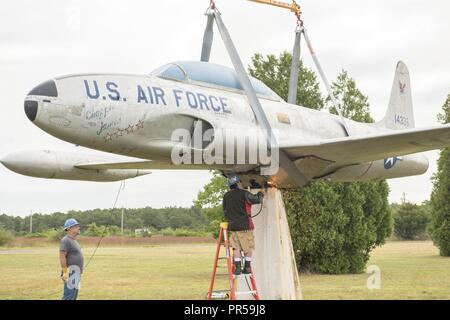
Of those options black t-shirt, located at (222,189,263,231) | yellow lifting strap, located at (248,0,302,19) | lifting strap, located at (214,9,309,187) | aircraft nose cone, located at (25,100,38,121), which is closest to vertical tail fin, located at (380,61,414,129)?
yellow lifting strap, located at (248,0,302,19)

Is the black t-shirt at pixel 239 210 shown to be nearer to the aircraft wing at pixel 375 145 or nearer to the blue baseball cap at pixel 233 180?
the blue baseball cap at pixel 233 180

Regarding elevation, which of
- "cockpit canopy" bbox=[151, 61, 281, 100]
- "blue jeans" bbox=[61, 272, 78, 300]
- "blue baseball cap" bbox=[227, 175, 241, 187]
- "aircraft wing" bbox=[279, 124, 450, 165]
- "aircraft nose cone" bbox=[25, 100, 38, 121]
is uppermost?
A: "cockpit canopy" bbox=[151, 61, 281, 100]

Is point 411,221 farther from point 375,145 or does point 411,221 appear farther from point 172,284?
point 375,145

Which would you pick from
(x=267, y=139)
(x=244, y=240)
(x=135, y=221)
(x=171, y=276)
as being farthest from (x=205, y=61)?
(x=135, y=221)

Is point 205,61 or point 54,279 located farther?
point 54,279

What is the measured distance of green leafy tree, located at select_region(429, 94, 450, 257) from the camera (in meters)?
42.5

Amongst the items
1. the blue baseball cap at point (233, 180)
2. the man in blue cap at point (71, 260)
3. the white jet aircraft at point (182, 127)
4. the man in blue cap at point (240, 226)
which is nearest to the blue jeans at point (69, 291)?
the man in blue cap at point (71, 260)

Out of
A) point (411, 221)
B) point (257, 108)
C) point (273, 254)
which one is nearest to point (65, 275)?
point (273, 254)

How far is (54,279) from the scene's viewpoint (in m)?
23.8

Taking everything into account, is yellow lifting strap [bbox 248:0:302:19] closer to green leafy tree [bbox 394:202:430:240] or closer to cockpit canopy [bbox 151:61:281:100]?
cockpit canopy [bbox 151:61:281:100]

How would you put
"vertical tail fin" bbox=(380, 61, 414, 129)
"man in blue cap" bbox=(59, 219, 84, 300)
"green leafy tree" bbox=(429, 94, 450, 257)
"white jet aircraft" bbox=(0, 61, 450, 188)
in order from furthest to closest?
1. "green leafy tree" bbox=(429, 94, 450, 257)
2. "vertical tail fin" bbox=(380, 61, 414, 129)
3. "man in blue cap" bbox=(59, 219, 84, 300)
4. "white jet aircraft" bbox=(0, 61, 450, 188)

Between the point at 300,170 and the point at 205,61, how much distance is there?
10.1ft

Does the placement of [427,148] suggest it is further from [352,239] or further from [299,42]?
[352,239]

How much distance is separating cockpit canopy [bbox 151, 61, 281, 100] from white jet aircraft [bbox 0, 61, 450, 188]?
2cm
